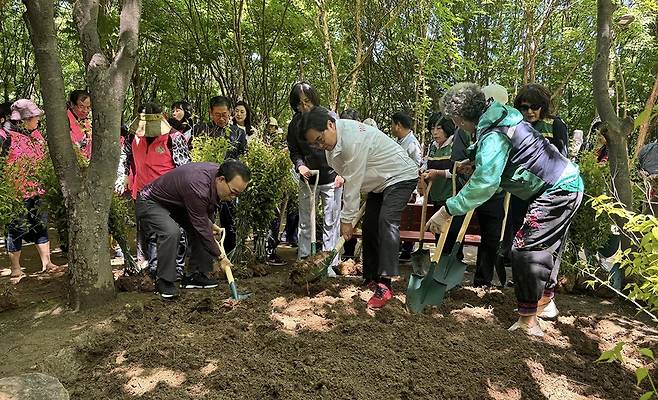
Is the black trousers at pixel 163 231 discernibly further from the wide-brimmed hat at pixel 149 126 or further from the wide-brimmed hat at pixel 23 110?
the wide-brimmed hat at pixel 23 110

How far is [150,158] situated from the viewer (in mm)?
4723

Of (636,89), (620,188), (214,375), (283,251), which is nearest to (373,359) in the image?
(214,375)

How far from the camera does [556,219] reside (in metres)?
3.29

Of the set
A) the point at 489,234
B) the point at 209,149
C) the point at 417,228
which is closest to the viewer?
the point at 489,234

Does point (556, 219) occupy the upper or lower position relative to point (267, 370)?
upper

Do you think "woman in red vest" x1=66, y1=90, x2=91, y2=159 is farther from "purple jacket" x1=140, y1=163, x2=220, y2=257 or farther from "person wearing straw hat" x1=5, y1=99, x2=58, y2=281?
"purple jacket" x1=140, y1=163, x2=220, y2=257

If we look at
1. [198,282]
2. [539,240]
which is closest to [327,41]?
[198,282]

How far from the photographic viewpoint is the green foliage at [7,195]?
3.91 m

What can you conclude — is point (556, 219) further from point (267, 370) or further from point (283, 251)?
point (283, 251)

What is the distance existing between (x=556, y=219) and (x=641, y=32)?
9701mm

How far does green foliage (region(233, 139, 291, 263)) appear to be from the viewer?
5.07 m

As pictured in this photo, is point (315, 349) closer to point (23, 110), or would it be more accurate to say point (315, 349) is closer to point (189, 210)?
point (189, 210)

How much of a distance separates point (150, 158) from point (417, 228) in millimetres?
2727

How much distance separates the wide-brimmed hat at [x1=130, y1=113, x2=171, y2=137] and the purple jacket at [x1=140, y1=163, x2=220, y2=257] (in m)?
0.65
